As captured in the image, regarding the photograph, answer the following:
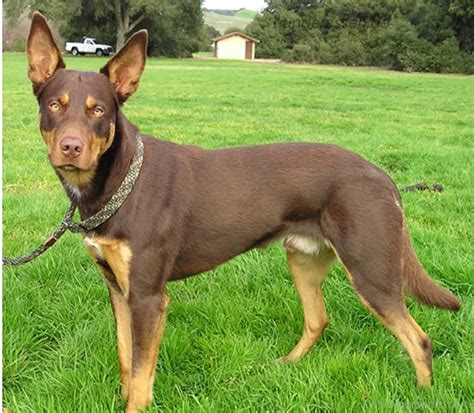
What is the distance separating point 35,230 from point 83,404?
274 cm

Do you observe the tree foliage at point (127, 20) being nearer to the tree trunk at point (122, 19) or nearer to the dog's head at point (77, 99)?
the tree trunk at point (122, 19)

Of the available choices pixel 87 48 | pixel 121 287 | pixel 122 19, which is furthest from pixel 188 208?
pixel 87 48

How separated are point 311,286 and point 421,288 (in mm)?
719

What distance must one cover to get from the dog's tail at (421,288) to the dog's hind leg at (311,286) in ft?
1.61

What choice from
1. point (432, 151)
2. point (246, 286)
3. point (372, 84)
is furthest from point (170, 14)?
point (246, 286)

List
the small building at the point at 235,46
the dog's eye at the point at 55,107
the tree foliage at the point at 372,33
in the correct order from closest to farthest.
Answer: the dog's eye at the point at 55,107 < the tree foliage at the point at 372,33 < the small building at the point at 235,46

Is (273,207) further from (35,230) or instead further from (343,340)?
(35,230)

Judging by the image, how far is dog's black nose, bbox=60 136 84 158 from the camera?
275 centimetres

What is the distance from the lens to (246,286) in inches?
171

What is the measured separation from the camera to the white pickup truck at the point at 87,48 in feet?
202

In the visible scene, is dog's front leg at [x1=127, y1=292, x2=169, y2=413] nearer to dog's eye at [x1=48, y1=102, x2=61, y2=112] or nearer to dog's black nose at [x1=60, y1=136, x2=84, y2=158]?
dog's black nose at [x1=60, y1=136, x2=84, y2=158]

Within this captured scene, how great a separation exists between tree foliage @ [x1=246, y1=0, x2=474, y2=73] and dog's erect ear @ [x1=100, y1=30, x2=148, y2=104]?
4903 cm

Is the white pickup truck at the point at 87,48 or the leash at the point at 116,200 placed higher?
the leash at the point at 116,200

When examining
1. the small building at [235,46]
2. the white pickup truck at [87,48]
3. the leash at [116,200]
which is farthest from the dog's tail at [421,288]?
the small building at [235,46]
